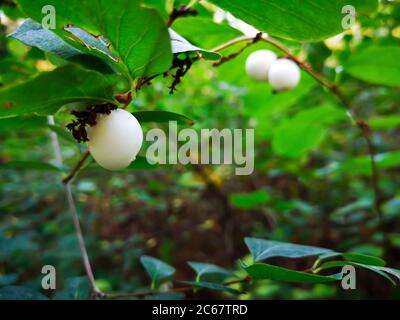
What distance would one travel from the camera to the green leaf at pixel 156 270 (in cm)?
88

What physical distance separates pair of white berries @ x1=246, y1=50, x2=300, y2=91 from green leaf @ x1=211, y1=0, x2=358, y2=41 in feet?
0.99

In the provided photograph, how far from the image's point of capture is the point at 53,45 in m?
0.44

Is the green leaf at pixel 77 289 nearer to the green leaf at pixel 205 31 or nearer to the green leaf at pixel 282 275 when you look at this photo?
the green leaf at pixel 282 275

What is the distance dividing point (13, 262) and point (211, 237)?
1.02m

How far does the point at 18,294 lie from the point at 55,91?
49 centimetres

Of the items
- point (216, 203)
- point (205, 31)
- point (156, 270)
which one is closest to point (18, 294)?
point (156, 270)

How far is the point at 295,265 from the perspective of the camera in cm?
197

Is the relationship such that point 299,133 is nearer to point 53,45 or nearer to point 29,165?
point 29,165

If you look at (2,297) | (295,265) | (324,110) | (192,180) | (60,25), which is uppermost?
(324,110)

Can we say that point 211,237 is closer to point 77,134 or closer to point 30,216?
point 30,216

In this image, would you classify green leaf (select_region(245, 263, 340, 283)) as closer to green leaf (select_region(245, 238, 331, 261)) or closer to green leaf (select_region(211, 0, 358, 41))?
green leaf (select_region(245, 238, 331, 261))

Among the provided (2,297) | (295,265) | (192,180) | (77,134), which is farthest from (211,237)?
(77,134)

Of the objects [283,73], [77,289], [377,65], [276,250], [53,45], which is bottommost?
[77,289]

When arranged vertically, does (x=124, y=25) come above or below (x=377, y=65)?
below
